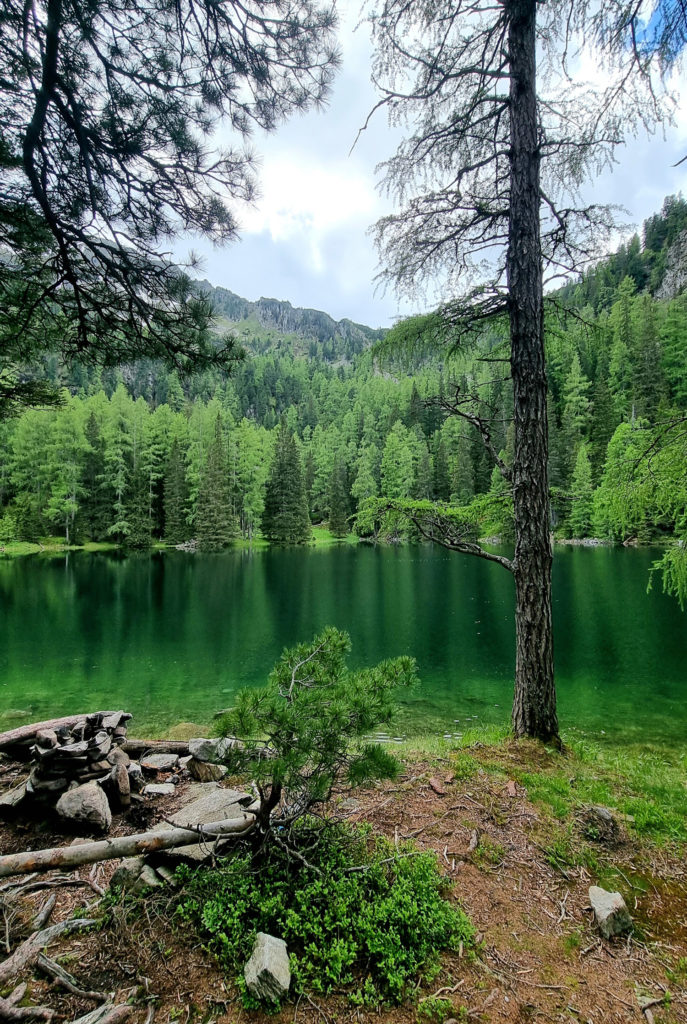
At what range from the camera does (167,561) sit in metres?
39.2

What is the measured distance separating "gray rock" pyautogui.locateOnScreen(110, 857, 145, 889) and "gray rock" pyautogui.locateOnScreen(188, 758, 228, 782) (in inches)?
73.1

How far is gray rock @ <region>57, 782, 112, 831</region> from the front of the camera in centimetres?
361

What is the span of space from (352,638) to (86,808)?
12.3 m

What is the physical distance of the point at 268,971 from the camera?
2.04 metres

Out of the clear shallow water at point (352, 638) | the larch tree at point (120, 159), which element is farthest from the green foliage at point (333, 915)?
the clear shallow water at point (352, 638)

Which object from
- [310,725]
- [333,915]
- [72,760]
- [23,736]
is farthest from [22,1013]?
[23,736]

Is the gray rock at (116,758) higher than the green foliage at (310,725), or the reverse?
the green foliage at (310,725)

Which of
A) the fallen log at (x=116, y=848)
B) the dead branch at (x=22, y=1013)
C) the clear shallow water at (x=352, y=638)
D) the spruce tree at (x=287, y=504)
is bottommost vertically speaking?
the clear shallow water at (x=352, y=638)

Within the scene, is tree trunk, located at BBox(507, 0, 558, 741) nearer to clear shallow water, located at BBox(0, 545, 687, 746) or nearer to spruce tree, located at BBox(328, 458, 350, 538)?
clear shallow water, located at BBox(0, 545, 687, 746)

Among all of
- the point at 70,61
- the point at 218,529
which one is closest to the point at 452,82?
the point at 70,61

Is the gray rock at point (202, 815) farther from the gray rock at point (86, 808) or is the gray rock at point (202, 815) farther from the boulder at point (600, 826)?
the boulder at point (600, 826)

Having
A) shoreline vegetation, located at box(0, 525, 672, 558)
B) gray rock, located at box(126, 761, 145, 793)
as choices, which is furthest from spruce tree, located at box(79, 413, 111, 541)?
gray rock, located at box(126, 761, 145, 793)

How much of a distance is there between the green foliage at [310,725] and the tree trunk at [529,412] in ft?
9.25

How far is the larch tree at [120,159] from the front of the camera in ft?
10.1
